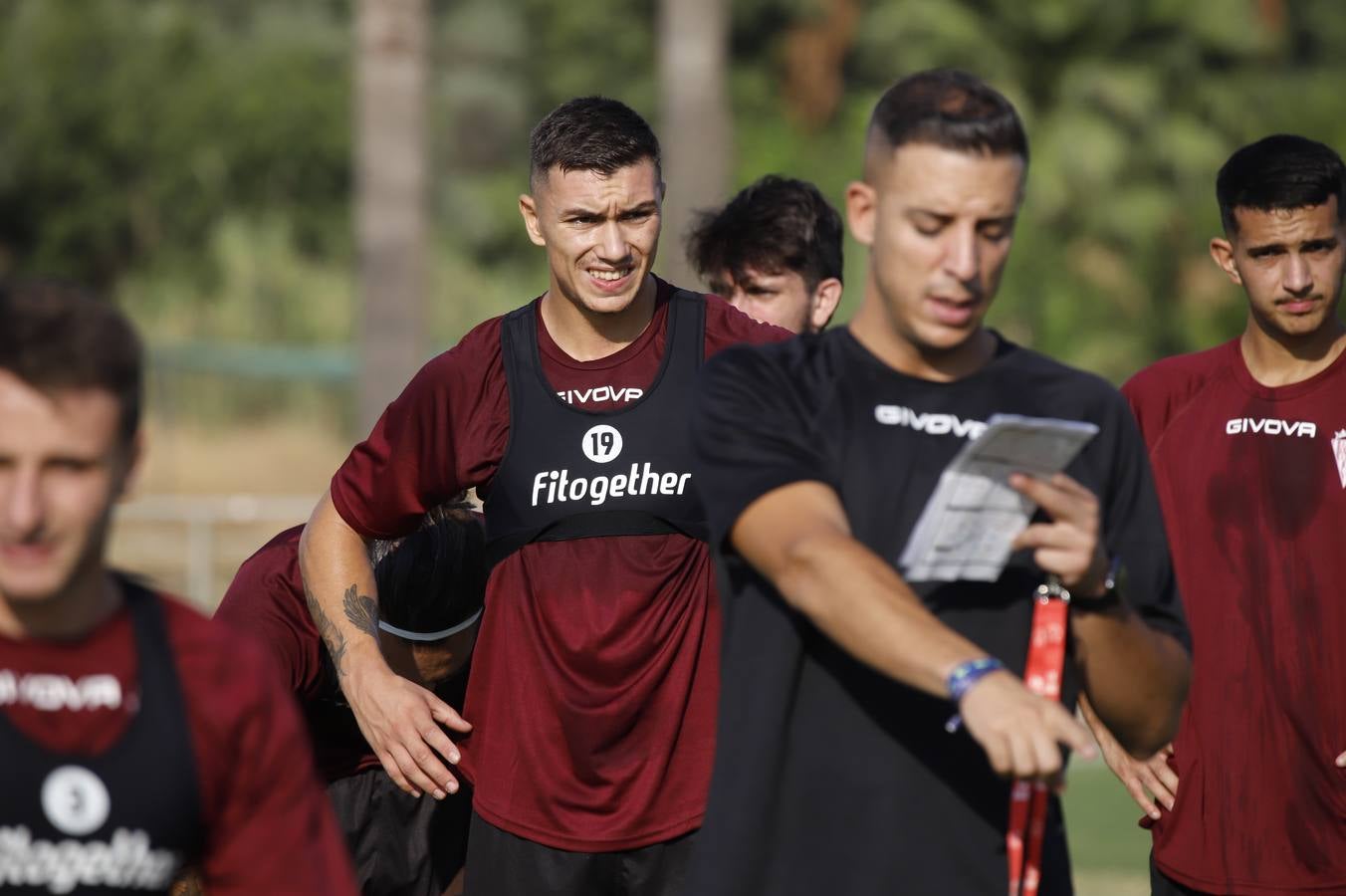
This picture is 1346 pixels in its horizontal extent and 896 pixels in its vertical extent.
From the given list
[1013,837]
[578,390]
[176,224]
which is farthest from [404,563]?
[176,224]

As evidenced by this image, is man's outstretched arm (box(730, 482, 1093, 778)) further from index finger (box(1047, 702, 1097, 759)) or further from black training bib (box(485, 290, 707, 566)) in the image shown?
black training bib (box(485, 290, 707, 566))

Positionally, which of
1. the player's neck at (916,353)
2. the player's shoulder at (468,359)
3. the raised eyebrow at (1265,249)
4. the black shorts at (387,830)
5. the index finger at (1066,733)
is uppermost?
the raised eyebrow at (1265,249)

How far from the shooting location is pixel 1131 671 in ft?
11.7

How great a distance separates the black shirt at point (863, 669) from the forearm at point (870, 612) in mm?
184

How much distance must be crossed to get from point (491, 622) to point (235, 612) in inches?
34.7

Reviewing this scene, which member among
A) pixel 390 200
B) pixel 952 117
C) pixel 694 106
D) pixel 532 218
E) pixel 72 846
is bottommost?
pixel 72 846

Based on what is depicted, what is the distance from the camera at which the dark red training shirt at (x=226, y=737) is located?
9.81ft

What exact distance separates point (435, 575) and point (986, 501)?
8.70 feet

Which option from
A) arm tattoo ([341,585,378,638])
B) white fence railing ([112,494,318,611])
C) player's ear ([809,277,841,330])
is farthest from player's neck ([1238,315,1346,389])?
white fence railing ([112,494,318,611])

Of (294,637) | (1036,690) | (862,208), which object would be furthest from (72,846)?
(294,637)

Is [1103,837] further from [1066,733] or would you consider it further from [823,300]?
[1066,733]

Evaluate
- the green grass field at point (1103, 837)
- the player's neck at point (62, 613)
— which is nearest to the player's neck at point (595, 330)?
the player's neck at point (62, 613)

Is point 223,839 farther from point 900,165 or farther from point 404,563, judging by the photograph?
point 404,563

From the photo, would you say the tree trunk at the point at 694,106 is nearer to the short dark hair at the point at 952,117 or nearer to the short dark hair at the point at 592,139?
the short dark hair at the point at 592,139
